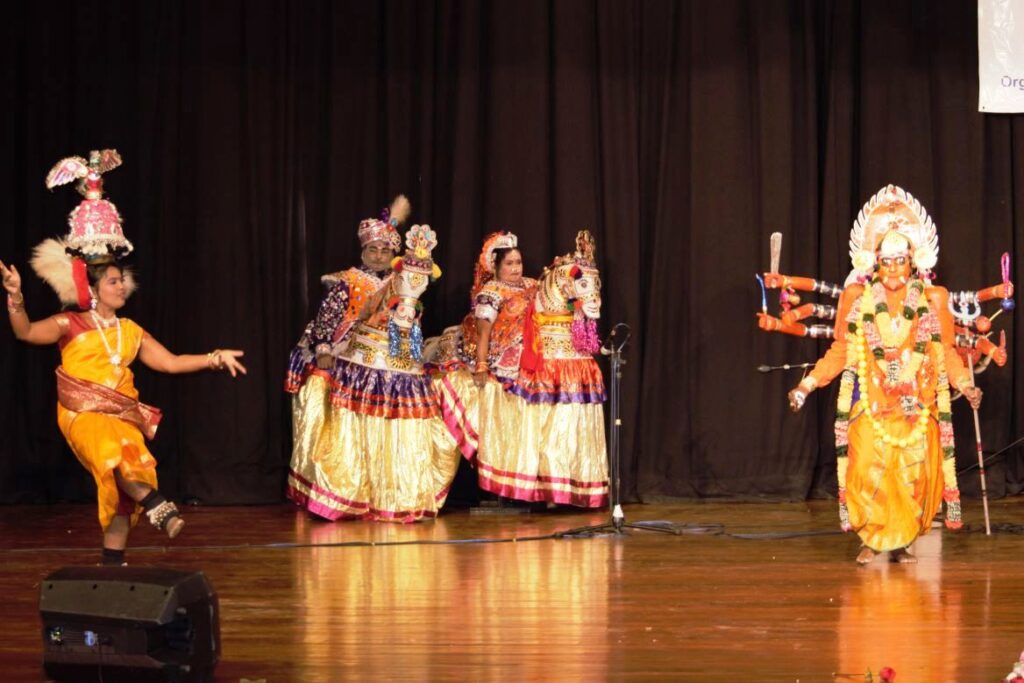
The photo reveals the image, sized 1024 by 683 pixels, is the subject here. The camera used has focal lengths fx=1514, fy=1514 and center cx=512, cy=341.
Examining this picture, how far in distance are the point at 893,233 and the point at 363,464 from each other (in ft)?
9.36

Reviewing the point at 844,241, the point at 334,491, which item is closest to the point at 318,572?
the point at 334,491

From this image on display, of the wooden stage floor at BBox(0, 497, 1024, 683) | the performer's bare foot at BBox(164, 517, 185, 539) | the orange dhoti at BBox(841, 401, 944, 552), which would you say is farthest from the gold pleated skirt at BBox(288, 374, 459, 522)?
the orange dhoti at BBox(841, 401, 944, 552)

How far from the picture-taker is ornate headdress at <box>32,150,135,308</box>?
235 inches

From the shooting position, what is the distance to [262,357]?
8102 millimetres

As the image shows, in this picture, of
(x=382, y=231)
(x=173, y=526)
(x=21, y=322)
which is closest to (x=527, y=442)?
(x=382, y=231)

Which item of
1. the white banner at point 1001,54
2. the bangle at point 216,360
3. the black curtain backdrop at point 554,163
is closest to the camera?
the bangle at point 216,360

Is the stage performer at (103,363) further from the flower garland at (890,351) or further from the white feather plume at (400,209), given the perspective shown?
the flower garland at (890,351)

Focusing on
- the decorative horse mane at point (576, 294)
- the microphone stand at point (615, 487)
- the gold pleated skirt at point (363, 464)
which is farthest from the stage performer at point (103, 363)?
the decorative horse mane at point (576, 294)

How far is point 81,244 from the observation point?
605cm

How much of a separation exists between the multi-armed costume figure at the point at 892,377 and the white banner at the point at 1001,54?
1887 millimetres

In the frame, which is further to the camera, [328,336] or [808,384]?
[328,336]

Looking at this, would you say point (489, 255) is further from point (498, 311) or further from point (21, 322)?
point (21, 322)

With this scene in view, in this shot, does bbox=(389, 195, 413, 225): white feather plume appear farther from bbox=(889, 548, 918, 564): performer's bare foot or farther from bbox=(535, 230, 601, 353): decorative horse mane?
bbox=(889, 548, 918, 564): performer's bare foot

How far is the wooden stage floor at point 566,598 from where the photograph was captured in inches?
176
